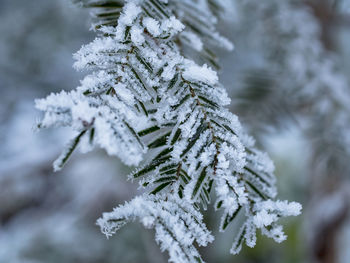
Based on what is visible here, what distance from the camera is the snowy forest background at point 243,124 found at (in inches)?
47.1

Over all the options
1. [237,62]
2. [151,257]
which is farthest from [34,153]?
[237,62]

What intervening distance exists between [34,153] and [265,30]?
67.0 inches

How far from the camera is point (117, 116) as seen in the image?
37 cm

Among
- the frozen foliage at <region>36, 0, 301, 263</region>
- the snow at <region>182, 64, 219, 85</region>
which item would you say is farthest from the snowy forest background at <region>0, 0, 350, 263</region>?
the snow at <region>182, 64, 219, 85</region>

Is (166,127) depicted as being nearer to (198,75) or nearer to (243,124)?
(198,75)

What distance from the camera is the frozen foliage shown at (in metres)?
0.37

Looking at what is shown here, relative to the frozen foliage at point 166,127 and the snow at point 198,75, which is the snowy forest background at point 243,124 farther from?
the snow at point 198,75

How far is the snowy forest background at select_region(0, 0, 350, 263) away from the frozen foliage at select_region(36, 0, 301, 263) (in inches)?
3.3

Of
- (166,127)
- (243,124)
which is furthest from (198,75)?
(243,124)

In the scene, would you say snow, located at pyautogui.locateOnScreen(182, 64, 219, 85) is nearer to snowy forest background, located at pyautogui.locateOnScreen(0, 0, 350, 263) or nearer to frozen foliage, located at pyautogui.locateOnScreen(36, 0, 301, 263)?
frozen foliage, located at pyautogui.locateOnScreen(36, 0, 301, 263)

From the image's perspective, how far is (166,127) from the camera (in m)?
0.47

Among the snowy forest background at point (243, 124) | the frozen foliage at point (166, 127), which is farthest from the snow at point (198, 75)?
the snowy forest background at point (243, 124)

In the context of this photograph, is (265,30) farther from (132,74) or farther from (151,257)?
(151,257)

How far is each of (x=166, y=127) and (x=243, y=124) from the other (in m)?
0.66
